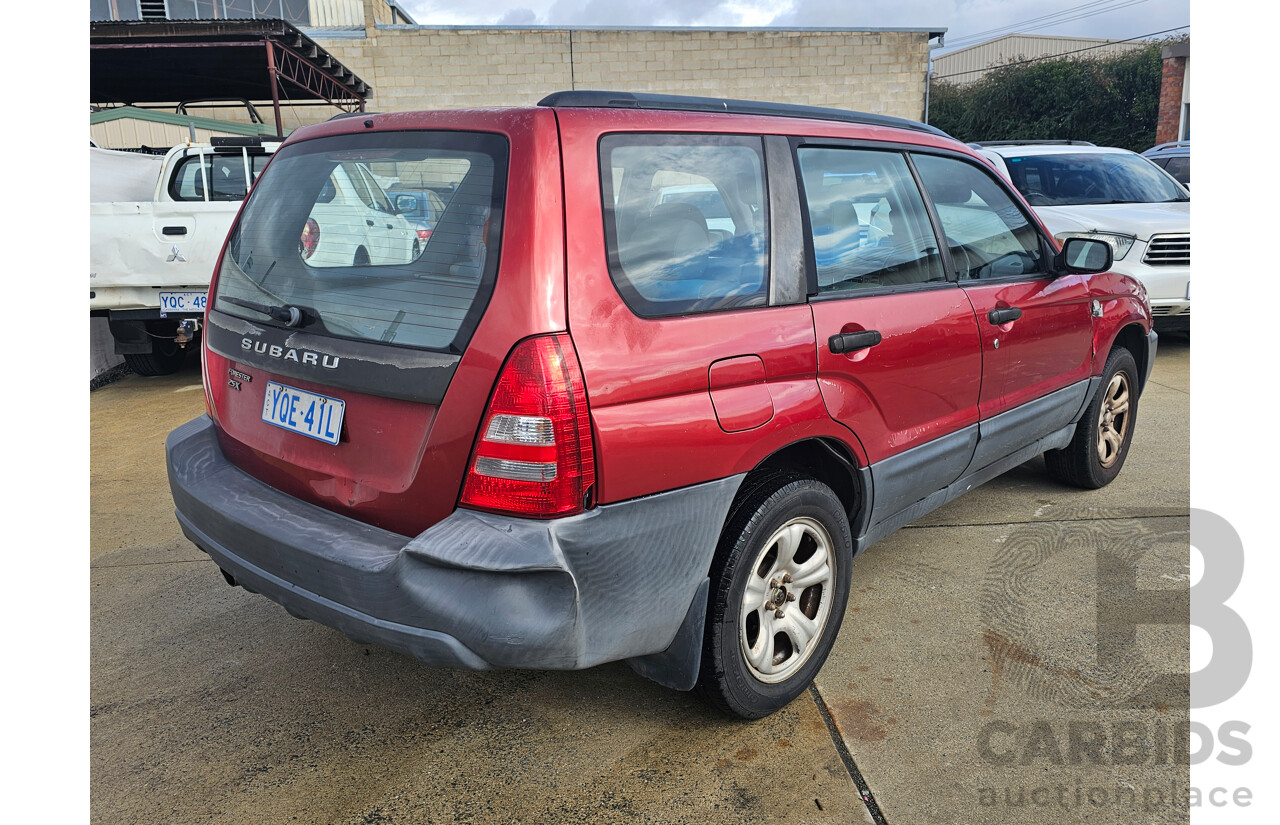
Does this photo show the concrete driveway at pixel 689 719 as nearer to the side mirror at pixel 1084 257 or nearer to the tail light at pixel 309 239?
the side mirror at pixel 1084 257

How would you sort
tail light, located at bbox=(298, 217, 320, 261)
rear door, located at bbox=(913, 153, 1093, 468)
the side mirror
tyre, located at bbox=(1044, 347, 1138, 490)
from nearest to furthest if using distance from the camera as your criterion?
1. tail light, located at bbox=(298, 217, 320, 261)
2. rear door, located at bbox=(913, 153, 1093, 468)
3. the side mirror
4. tyre, located at bbox=(1044, 347, 1138, 490)

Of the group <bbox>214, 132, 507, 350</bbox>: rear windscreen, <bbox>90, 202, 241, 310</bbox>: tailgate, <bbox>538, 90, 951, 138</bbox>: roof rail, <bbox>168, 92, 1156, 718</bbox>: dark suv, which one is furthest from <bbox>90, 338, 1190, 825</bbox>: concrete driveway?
<bbox>90, 202, 241, 310</bbox>: tailgate

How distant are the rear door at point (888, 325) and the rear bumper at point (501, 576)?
641 millimetres

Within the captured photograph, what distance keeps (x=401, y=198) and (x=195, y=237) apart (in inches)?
209

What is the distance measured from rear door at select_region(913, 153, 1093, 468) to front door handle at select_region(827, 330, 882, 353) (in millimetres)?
687

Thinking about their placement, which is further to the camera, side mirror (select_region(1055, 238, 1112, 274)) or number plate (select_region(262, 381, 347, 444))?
side mirror (select_region(1055, 238, 1112, 274))

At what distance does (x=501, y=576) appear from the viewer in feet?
6.57

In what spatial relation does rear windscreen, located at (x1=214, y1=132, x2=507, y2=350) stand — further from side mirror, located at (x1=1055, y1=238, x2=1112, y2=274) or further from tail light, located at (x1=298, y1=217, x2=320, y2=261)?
side mirror, located at (x1=1055, y1=238, x2=1112, y2=274)

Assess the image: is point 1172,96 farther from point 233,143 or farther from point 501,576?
point 501,576

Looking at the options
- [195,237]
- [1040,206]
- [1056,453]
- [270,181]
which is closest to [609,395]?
[270,181]

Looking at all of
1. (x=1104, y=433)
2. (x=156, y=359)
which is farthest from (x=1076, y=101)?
(x=156, y=359)

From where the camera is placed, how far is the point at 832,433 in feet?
8.62

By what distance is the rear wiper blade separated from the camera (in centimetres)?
241

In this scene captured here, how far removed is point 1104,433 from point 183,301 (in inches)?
248
